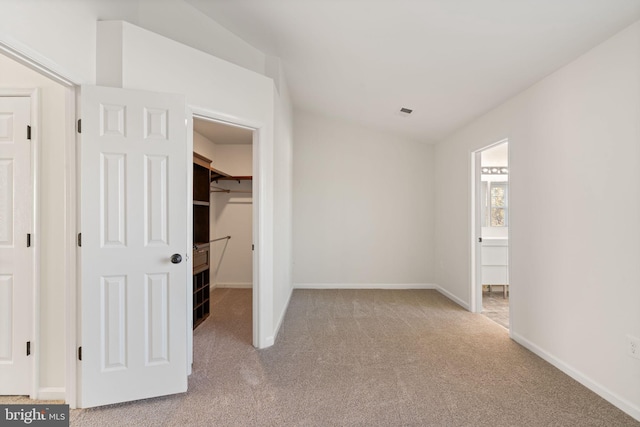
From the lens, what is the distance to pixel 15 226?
2104 mm

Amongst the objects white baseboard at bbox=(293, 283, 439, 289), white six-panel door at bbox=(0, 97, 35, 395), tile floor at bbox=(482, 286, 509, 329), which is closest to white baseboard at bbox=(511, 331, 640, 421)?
tile floor at bbox=(482, 286, 509, 329)

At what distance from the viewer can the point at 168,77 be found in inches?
93.9

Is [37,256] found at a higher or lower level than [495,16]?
lower

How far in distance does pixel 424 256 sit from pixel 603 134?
349cm

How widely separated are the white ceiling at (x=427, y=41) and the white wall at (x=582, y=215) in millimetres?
252

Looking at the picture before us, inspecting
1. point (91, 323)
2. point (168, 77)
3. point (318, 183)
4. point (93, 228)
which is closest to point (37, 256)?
point (93, 228)

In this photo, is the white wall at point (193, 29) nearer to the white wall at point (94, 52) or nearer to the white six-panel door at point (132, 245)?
the white wall at point (94, 52)

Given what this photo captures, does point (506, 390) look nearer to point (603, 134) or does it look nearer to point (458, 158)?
point (603, 134)

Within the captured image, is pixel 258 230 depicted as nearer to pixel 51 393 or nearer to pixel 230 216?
pixel 51 393

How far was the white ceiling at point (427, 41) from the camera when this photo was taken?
203 centimetres

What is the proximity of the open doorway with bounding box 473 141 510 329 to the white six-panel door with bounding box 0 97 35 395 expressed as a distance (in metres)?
4.19

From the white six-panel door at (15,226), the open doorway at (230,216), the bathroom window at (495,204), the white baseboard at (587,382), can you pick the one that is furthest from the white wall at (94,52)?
the bathroom window at (495,204)

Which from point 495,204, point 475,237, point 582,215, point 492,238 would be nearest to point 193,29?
A: point 582,215

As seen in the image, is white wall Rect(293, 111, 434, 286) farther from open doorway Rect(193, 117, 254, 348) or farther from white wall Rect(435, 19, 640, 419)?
white wall Rect(435, 19, 640, 419)
